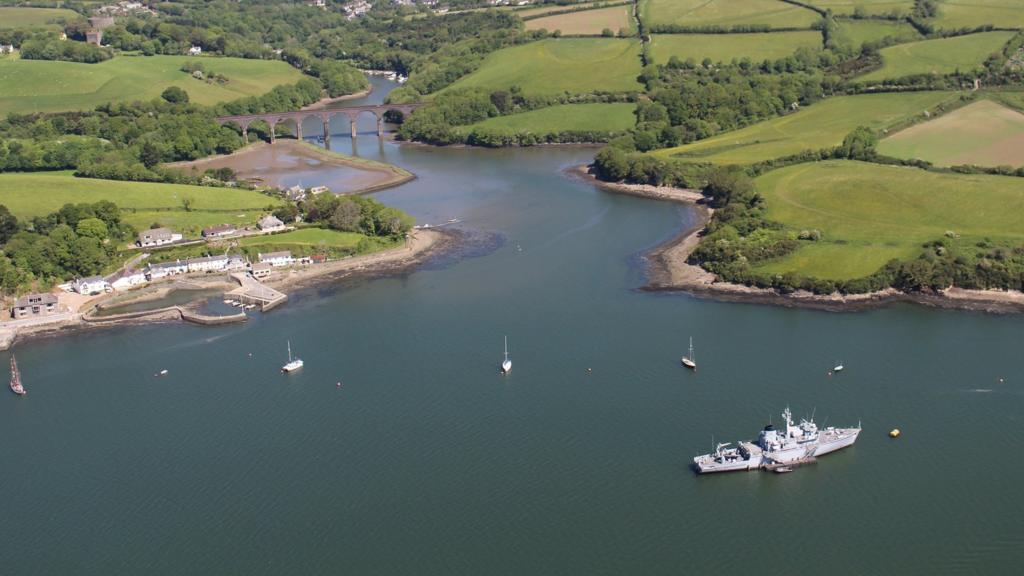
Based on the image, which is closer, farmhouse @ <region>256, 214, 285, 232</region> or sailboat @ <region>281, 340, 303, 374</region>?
sailboat @ <region>281, 340, 303, 374</region>

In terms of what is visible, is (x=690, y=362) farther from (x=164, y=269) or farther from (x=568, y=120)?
(x=568, y=120)

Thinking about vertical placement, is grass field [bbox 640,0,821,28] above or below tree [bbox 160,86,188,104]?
above

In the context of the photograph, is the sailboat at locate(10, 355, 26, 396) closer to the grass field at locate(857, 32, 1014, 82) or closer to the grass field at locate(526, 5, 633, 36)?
the grass field at locate(857, 32, 1014, 82)

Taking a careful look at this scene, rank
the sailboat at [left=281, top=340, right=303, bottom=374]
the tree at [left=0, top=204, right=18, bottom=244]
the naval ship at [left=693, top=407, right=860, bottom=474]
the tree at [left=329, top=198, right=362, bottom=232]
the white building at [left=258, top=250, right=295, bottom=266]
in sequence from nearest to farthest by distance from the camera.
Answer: the naval ship at [left=693, top=407, right=860, bottom=474] → the sailboat at [left=281, top=340, right=303, bottom=374] → the white building at [left=258, top=250, right=295, bottom=266] → the tree at [left=0, top=204, right=18, bottom=244] → the tree at [left=329, top=198, right=362, bottom=232]

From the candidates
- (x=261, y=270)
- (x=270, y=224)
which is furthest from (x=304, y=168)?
(x=261, y=270)

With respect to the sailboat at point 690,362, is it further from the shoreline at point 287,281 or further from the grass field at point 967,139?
the grass field at point 967,139

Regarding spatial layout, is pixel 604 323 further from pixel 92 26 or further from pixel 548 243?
pixel 92 26

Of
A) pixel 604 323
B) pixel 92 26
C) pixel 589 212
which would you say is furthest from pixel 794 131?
pixel 92 26

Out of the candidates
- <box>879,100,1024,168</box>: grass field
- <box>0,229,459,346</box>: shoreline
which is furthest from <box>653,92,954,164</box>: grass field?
<box>0,229,459,346</box>: shoreline
